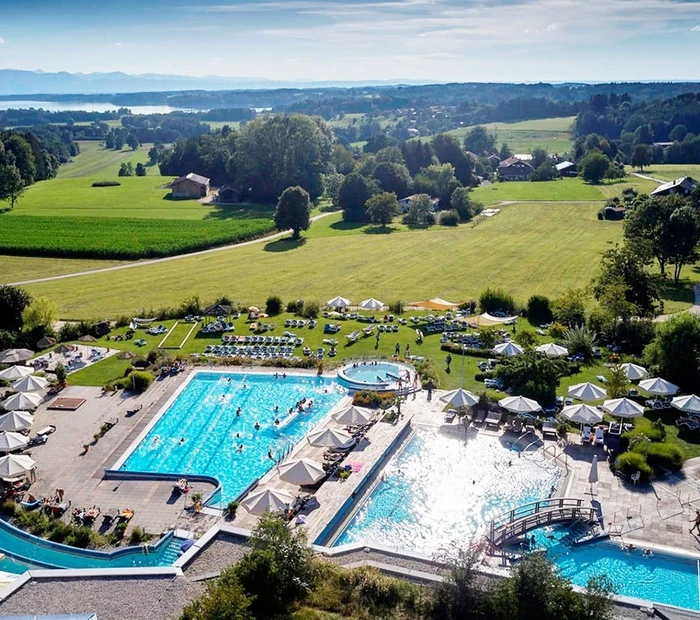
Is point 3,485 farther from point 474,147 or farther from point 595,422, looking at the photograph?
point 474,147

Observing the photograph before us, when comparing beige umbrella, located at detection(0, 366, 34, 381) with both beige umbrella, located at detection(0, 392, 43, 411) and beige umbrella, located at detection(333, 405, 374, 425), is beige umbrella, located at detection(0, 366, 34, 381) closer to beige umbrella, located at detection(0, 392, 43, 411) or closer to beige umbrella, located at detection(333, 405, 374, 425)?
beige umbrella, located at detection(0, 392, 43, 411)

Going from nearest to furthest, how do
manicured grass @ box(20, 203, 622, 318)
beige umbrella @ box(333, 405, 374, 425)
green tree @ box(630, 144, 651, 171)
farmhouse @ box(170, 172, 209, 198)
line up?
1. beige umbrella @ box(333, 405, 374, 425)
2. manicured grass @ box(20, 203, 622, 318)
3. farmhouse @ box(170, 172, 209, 198)
4. green tree @ box(630, 144, 651, 171)

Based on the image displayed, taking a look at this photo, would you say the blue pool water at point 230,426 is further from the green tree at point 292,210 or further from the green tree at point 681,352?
the green tree at point 292,210

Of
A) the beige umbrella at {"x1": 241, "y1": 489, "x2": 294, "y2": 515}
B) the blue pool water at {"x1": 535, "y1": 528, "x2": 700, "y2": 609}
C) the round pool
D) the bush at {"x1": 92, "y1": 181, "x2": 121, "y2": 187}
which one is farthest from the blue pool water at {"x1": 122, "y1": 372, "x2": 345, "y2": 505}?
the bush at {"x1": 92, "y1": 181, "x2": 121, "y2": 187}

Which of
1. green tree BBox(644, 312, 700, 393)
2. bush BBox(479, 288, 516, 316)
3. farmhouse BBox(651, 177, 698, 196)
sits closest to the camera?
green tree BBox(644, 312, 700, 393)

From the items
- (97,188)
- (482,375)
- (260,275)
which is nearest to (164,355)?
(482,375)

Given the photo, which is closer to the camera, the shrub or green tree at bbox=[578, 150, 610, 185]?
the shrub
